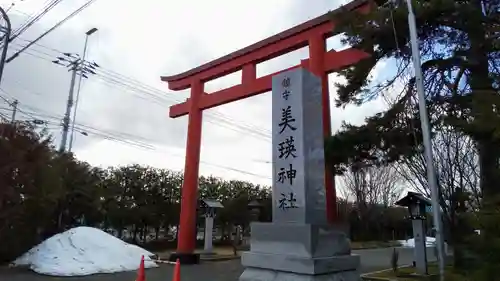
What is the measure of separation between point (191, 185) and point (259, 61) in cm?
500

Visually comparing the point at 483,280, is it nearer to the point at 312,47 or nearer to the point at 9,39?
the point at 312,47

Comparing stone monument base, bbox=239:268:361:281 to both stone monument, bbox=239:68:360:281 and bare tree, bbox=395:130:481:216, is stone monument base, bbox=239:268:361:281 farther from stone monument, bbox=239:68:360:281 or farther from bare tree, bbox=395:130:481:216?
bare tree, bbox=395:130:481:216

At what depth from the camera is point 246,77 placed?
11.3 m

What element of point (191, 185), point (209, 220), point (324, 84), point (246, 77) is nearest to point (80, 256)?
point (191, 185)

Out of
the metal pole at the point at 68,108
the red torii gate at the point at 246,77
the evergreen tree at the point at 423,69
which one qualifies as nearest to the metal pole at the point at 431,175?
the evergreen tree at the point at 423,69

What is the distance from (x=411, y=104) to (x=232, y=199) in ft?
54.2

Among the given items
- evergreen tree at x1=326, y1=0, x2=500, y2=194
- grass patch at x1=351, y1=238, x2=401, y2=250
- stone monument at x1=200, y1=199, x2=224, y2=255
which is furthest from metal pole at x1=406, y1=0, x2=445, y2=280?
grass patch at x1=351, y1=238, x2=401, y2=250

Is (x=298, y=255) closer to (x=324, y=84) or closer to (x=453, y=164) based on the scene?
(x=453, y=164)

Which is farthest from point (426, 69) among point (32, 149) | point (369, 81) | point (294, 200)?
point (32, 149)

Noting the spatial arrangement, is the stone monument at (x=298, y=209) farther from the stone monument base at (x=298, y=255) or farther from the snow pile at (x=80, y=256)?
the snow pile at (x=80, y=256)

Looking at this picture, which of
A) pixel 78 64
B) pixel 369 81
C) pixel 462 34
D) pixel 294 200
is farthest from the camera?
pixel 78 64

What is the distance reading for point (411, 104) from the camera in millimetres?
6379

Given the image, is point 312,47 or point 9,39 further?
point 312,47

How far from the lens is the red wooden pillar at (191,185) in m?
12.4
